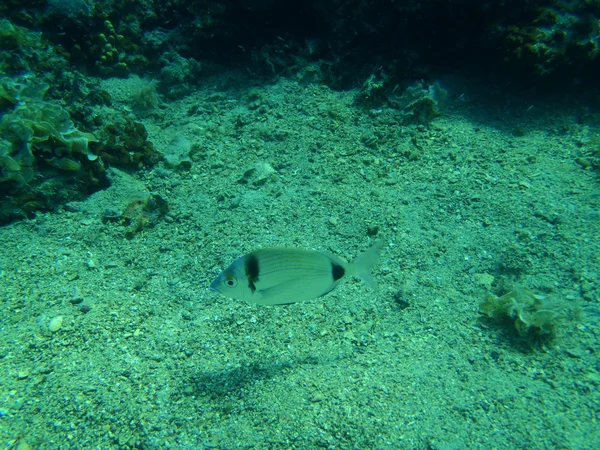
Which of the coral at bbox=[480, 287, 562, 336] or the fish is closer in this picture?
the fish

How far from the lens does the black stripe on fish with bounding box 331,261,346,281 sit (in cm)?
221

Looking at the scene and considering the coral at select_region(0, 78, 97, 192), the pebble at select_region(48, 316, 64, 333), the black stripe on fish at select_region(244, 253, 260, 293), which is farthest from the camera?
the coral at select_region(0, 78, 97, 192)

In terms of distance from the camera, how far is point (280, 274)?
86.9 inches

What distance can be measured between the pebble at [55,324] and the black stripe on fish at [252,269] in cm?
217

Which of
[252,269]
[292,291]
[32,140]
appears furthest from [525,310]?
[32,140]

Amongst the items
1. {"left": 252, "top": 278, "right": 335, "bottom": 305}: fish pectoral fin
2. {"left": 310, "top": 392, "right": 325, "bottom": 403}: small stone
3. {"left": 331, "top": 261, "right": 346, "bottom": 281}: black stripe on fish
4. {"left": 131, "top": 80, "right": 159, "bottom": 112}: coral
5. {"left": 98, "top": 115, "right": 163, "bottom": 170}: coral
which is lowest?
{"left": 310, "top": 392, "right": 325, "bottom": 403}: small stone

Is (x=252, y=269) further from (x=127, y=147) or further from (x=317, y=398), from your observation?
(x=127, y=147)

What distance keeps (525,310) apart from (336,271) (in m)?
1.91

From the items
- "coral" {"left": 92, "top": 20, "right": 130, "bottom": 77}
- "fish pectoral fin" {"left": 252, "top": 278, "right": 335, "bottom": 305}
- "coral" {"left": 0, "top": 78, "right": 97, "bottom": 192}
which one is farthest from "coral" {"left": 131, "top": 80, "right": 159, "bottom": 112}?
"fish pectoral fin" {"left": 252, "top": 278, "right": 335, "bottom": 305}

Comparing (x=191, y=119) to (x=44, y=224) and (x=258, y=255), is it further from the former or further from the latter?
(x=258, y=255)

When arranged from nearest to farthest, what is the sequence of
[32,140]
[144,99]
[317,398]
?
1. [317,398]
2. [32,140]
3. [144,99]

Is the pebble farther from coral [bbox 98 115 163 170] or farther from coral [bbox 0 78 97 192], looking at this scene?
coral [bbox 98 115 163 170]

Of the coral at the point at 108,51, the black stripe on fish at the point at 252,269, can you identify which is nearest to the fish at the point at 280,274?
the black stripe on fish at the point at 252,269

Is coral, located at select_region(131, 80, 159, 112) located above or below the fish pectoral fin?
above
